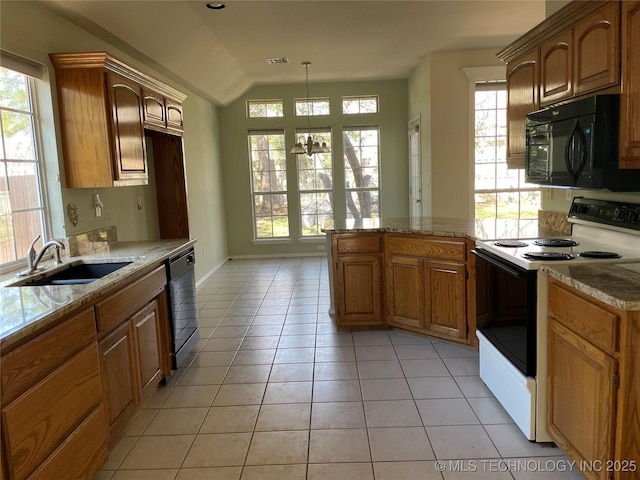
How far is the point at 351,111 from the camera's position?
7566 millimetres

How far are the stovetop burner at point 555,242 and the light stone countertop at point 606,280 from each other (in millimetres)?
492

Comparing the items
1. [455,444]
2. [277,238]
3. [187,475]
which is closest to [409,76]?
[277,238]

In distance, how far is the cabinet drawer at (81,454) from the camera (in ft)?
5.59

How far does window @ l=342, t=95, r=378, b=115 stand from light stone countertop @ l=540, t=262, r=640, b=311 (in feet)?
19.3

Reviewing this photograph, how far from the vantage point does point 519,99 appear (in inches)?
125

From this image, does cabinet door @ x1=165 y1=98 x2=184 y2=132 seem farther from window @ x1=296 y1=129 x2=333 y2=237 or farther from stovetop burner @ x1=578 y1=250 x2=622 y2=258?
window @ x1=296 y1=129 x2=333 y2=237

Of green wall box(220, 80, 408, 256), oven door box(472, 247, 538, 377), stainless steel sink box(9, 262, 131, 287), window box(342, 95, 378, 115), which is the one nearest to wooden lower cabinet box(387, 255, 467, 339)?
oven door box(472, 247, 538, 377)

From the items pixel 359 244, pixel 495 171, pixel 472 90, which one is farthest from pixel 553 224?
pixel 472 90

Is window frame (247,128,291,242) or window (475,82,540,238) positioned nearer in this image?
window (475,82,540,238)

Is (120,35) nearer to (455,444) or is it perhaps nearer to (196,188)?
(196,188)

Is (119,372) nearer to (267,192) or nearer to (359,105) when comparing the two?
(267,192)

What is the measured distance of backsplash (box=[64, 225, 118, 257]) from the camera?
308 cm

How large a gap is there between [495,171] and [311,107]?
124 inches

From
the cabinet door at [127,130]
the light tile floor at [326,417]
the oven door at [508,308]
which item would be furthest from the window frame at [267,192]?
the oven door at [508,308]
